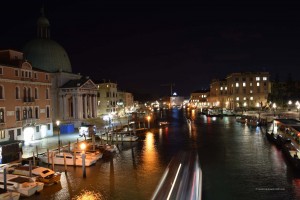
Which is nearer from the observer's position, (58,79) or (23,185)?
(23,185)

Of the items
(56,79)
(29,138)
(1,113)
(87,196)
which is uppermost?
(56,79)

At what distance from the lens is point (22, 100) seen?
43.8 meters

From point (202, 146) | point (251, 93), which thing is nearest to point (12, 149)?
point (202, 146)

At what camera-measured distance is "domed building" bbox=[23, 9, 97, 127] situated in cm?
6556

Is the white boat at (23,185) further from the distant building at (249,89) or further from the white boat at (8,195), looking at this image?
the distant building at (249,89)

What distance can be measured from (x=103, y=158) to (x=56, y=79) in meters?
34.4

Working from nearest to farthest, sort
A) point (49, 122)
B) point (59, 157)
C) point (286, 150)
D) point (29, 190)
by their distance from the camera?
point (29, 190) → point (59, 157) → point (286, 150) → point (49, 122)

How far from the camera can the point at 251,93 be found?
12462 cm

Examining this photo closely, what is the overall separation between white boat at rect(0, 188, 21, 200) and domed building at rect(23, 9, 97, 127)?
138ft

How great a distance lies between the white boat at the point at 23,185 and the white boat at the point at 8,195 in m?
0.93

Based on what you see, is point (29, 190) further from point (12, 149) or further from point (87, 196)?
point (12, 149)

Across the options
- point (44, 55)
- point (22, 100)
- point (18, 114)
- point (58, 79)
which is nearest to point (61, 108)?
point (58, 79)

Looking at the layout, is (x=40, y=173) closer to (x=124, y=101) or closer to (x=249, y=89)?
(x=249, y=89)

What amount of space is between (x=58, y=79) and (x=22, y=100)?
23674 millimetres
